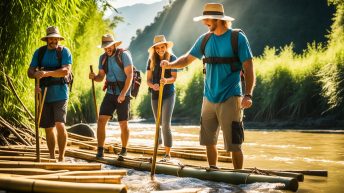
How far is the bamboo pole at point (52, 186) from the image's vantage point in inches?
161

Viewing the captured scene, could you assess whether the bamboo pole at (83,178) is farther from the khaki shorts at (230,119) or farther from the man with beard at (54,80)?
the man with beard at (54,80)

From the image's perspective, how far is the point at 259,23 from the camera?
3369 inches

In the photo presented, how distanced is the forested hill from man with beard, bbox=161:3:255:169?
238 feet

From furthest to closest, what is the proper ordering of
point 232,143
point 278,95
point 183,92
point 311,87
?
point 183,92, point 278,95, point 311,87, point 232,143

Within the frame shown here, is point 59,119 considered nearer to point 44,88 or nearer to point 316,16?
point 44,88

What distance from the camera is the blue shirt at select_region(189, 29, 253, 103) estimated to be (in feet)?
18.6

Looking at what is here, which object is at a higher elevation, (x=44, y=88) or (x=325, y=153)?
(x=44, y=88)

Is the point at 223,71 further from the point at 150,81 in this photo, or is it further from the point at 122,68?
the point at 150,81

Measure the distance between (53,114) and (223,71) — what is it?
2801 mm

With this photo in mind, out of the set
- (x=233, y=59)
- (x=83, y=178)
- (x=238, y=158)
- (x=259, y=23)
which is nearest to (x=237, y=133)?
(x=238, y=158)

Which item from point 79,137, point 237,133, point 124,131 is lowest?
point 79,137

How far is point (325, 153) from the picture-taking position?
10008mm

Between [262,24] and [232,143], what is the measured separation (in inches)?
3216

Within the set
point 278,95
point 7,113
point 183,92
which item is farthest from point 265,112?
point 7,113
